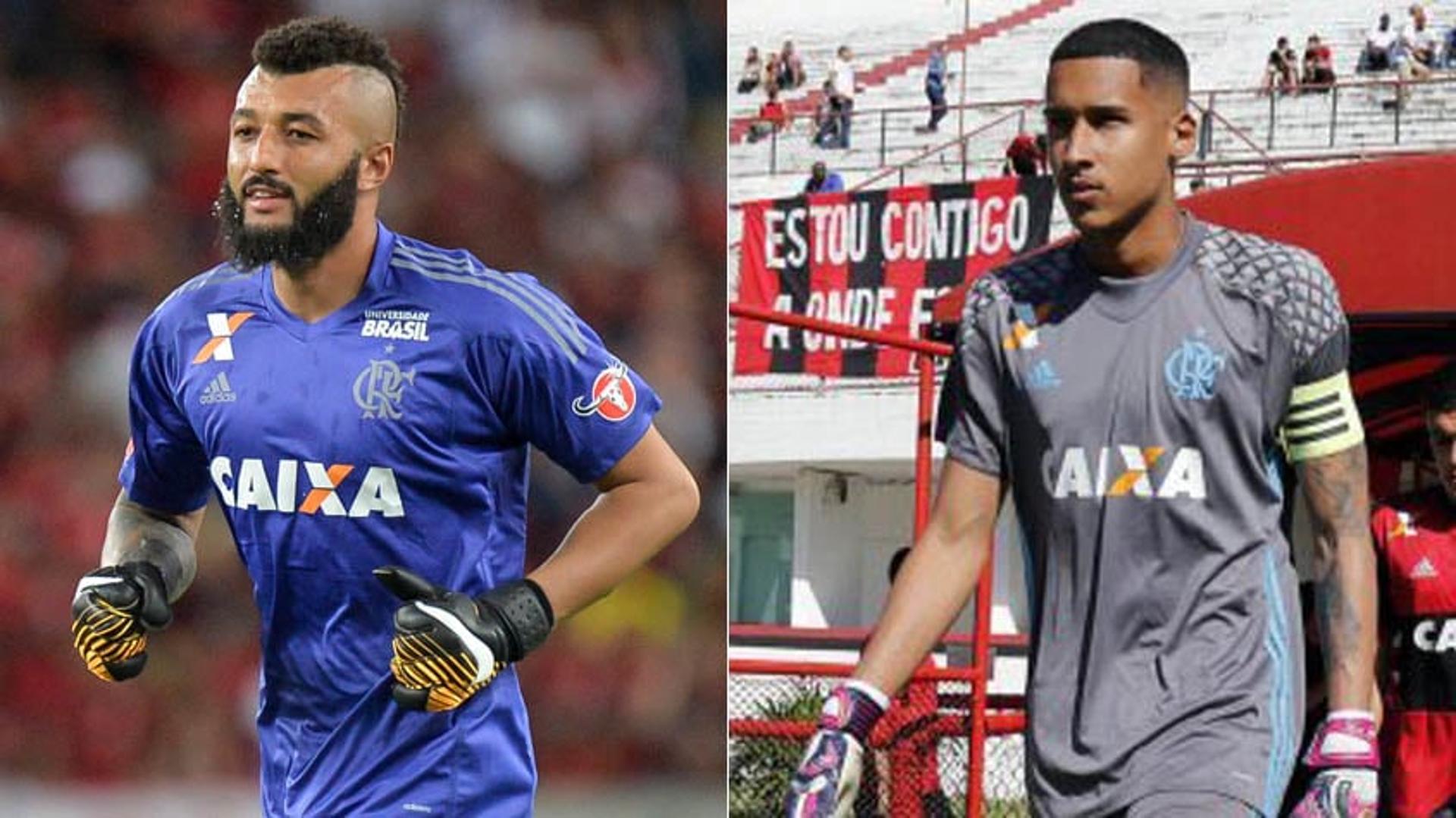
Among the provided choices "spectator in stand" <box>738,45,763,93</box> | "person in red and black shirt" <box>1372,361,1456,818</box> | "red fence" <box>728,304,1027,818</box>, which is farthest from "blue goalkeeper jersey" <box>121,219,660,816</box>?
"spectator in stand" <box>738,45,763,93</box>

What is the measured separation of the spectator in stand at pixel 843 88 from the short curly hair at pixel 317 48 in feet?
84.3

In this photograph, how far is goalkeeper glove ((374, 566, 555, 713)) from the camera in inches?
145

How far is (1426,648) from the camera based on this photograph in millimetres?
7363

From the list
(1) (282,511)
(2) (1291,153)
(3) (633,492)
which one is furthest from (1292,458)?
(2) (1291,153)

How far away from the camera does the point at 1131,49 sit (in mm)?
3797

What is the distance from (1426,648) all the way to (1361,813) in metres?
3.93

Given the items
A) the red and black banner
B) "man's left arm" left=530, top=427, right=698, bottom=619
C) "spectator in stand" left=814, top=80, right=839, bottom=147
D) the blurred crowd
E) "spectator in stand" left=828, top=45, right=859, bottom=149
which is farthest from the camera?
"spectator in stand" left=828, top=45, right=859, bottom=149

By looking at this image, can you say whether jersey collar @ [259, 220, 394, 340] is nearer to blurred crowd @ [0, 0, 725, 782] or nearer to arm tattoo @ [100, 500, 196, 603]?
arm tattoo @ [100, 500, 196, 603]

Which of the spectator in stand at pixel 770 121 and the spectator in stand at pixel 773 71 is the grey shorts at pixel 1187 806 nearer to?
the spectator in stand at pixel 770 121

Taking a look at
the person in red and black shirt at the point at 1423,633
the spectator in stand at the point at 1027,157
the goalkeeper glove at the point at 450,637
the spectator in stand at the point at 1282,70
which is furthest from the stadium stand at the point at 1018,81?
the goalkeeper glove at the point at 450,637

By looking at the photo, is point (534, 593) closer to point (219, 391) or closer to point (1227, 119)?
point (219, 391)

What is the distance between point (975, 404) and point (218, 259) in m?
7.36

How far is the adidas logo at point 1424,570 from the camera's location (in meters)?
7.12

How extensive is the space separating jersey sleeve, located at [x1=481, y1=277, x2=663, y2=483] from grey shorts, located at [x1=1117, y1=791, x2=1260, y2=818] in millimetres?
1097
